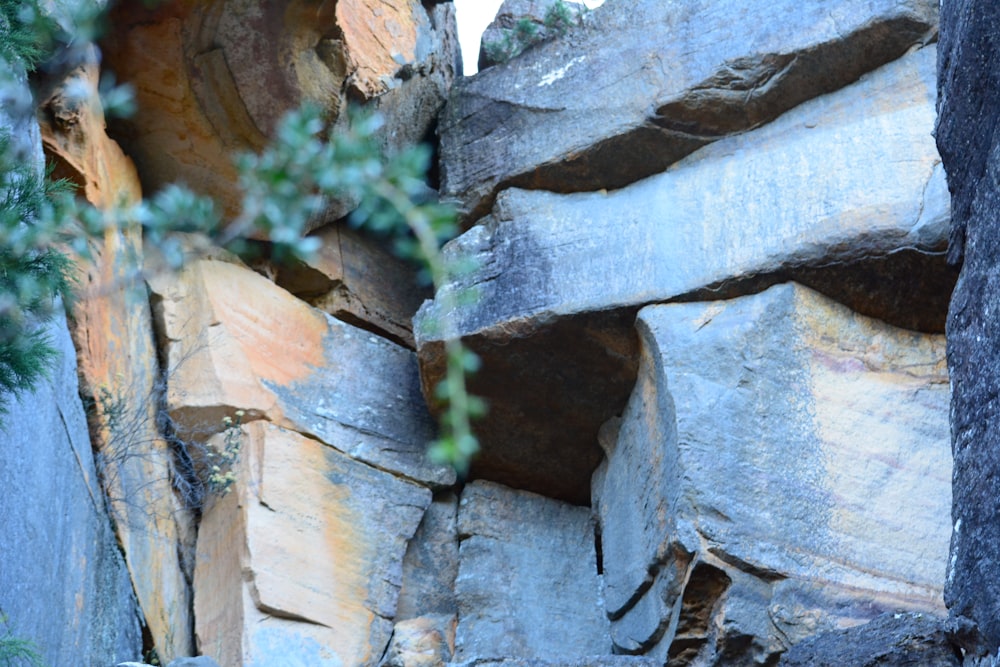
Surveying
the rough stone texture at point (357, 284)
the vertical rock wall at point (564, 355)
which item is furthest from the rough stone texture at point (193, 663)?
the rough stone texture at point (357, 284)

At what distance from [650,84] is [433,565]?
8.06 feet

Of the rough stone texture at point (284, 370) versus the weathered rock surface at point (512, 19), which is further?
the weathered rock surface at point (512, 19)

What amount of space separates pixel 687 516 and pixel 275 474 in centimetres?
197

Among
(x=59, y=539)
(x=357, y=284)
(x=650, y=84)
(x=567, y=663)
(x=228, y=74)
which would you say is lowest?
(x=567, y=663)

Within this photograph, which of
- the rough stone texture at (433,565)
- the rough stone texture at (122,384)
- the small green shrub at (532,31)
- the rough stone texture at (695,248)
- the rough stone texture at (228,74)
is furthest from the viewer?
the small green shrub at (532,31)

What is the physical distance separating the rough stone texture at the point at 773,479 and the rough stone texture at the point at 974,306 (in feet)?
6.92

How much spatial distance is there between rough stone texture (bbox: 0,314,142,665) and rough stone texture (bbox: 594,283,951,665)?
2031mm

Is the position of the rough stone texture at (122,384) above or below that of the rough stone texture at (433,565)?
above

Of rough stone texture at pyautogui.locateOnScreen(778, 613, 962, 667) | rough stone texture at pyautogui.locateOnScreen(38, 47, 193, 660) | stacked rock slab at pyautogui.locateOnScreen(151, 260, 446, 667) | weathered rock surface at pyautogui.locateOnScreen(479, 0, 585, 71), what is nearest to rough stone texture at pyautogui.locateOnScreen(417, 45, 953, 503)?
stacked rock slab at pyautogui.locateOnScreen(151, 260, 446, 667)

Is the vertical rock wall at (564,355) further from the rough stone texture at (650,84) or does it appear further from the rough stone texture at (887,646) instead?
the rough stone texture at (887,646)

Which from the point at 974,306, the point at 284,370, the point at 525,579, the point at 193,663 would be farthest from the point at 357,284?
the point at 974,306

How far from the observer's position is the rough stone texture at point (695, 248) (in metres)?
5.69

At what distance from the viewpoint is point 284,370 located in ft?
21.6

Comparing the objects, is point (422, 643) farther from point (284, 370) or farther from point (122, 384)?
point (122, 384)
